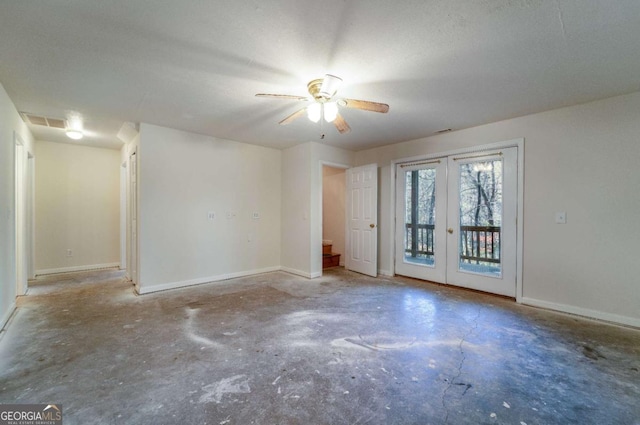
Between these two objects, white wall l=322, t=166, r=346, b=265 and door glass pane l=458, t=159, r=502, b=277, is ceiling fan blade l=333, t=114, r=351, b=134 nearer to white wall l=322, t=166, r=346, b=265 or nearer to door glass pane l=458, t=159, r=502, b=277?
door glass pane l=458, t=159, r=502, b=277

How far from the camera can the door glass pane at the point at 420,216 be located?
485 cm

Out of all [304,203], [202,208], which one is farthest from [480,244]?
[202,208]

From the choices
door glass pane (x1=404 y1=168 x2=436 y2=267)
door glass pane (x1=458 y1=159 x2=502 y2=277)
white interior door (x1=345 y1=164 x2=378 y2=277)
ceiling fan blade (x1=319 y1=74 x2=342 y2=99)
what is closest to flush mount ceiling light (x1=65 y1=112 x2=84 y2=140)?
ceiling fan blade (x1=319 y1=74 x2=342 y2=99)

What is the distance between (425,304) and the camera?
367 cm

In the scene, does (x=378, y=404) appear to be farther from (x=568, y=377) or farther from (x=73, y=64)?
(x=73, y=64)

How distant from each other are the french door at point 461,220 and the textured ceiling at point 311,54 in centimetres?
96

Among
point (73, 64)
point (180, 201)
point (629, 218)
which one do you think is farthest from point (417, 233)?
point (73, 64)

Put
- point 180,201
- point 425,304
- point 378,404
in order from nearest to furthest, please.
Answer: point 378,404 < point 425,304 < point 180,201

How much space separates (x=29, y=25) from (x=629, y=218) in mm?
5722

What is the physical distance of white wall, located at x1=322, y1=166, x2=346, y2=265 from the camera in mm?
6598

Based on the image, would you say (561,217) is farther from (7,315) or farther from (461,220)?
(7,315)

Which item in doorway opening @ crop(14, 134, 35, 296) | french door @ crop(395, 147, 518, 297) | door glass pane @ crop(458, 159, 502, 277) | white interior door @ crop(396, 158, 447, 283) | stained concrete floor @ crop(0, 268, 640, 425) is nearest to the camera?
stained concrete floor @ crop(0, 268, 640, 425)

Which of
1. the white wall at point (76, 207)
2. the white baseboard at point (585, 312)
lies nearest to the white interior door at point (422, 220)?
the white baseboard at point (585, 312)

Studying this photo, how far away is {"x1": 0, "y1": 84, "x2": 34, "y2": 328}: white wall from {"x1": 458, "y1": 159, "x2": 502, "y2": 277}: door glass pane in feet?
18.9
